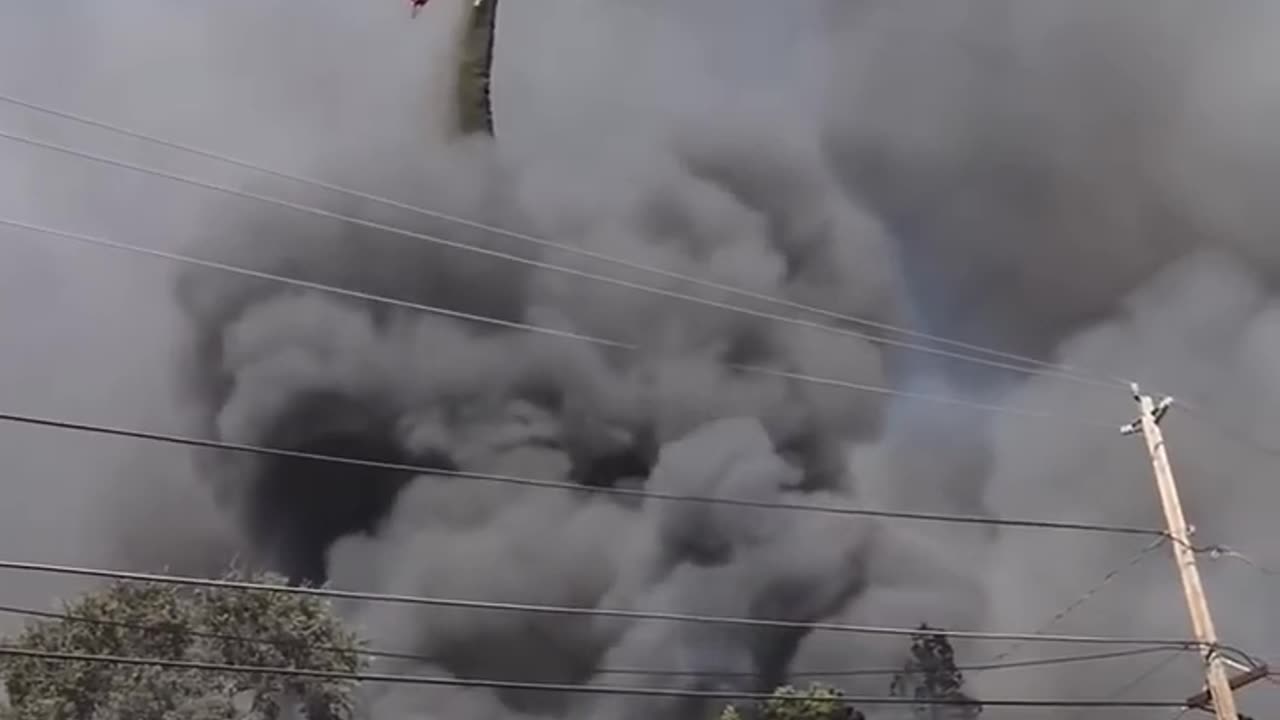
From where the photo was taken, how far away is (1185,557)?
62.1 feet

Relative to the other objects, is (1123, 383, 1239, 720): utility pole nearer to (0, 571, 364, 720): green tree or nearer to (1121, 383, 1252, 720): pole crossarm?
(1121, 383, 1252, 720): pole crossarm

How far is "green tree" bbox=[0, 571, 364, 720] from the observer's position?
1391 inches

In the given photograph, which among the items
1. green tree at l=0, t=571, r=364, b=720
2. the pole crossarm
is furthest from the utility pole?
green tree at l=0, t=571, r=364, b=720

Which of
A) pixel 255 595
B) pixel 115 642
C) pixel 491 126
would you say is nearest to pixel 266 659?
pixel 255 595

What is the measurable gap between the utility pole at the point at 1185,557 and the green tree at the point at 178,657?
2267cm

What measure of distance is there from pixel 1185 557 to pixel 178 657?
2956 centimetres

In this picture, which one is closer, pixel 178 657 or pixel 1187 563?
pixel 1187 563

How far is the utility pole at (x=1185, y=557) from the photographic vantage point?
18109mm

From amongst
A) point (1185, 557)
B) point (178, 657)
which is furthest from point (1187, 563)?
point (178, 657)

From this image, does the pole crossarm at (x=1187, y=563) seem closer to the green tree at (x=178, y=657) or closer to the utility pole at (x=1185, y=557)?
the utility pole at (x=1185, y=557)

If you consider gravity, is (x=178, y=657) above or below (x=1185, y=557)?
above

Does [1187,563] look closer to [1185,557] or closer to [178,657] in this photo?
[1185,557]

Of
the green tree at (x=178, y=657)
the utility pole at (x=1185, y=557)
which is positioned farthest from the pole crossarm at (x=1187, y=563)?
the green tree at (x=178, y=657)

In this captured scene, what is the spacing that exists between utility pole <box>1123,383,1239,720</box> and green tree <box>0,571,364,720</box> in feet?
74.4
